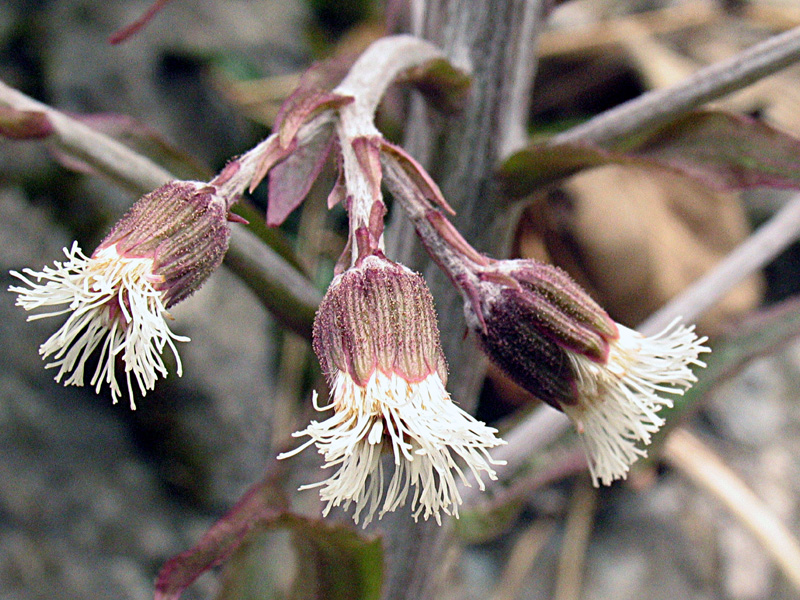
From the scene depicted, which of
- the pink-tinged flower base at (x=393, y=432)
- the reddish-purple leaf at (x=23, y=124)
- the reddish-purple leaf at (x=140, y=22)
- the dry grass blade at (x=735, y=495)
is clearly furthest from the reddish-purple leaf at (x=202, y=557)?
the dry grass blade at (x=735, y=495)

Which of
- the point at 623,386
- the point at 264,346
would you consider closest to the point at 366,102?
the point at 623,386

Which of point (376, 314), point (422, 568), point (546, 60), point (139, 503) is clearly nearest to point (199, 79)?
point (546, 60)

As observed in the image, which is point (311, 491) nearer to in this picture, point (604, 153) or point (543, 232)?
point (604, 153)

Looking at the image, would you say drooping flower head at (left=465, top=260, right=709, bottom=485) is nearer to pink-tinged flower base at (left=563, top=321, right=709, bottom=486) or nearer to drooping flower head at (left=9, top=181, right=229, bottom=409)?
pink-tinged flower base at (left=563, top=321, right=709, bottom=486)

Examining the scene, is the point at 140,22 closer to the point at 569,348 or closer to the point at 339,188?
the point at 339,188

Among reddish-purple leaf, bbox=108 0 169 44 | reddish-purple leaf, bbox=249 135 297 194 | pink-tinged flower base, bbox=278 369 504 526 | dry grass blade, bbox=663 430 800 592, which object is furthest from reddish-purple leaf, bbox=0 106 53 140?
dry grass blade, bbox=663 430 800 592

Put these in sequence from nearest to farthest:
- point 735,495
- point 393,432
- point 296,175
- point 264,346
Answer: point 393,432 → point 296,175 → point 735,495 → point 264,346
